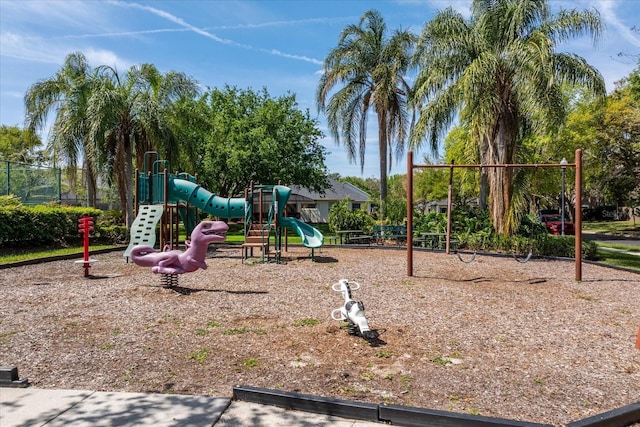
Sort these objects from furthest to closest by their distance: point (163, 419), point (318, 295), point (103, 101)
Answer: point (103, 101)
point (318, 295)
point (163, 419)

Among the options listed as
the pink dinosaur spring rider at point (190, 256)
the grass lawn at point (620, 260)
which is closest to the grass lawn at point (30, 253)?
the pink dinosaur spring rider at point (190, 256)

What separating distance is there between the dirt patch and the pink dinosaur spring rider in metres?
0.48

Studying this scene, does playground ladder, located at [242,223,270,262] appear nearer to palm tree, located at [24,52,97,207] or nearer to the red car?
palm tree, located at [24,52,97,207]

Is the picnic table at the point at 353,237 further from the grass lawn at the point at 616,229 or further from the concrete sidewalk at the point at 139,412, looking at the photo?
the grass lawn at the point at 616,229

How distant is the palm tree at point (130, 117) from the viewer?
16734mm

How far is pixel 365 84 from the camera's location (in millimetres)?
20875

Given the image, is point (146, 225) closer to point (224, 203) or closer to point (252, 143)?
point (224, 203)

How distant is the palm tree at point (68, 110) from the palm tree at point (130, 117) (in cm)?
68

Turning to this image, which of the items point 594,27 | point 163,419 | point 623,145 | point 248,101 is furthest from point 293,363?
point 623,145

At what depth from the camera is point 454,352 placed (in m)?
4.92

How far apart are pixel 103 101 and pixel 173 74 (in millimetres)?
4337

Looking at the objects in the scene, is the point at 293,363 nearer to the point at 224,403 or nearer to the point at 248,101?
the point at 224,403

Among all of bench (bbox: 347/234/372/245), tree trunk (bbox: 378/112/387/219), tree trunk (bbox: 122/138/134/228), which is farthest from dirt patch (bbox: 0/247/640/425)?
tree trunk (bbox: 378/112/387/219)

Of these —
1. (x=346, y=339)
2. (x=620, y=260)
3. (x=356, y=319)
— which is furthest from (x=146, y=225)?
(x=620, y=260)
